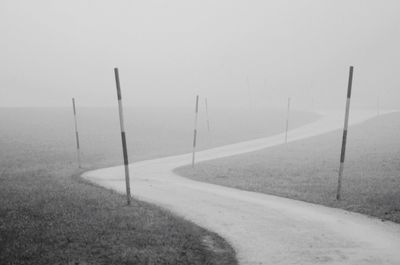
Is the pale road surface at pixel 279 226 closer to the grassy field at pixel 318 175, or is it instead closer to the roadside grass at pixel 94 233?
the roadside grass at pixel 94 233

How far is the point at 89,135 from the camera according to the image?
56.4m

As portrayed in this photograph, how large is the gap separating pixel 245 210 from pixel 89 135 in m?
44.9

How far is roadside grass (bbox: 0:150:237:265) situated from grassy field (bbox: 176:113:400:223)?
282 inches

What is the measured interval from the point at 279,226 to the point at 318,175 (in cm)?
1150

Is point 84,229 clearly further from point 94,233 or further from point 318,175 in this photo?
point 318,175

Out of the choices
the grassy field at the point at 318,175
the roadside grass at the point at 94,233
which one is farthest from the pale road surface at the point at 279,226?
the grassy field at the point at 318,175

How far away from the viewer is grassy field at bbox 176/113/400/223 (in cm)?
1638

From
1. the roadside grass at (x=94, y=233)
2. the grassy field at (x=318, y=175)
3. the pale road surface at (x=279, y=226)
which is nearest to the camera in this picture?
the roadside grass at (x=94, y=233)

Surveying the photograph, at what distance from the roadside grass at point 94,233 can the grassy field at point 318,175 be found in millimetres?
7157

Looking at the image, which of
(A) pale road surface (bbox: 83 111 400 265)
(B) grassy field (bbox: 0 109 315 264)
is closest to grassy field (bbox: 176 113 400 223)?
(A) pale road surface (bbox: 83 111 400 265)

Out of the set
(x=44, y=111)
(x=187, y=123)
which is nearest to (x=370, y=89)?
(x=187, y=123)

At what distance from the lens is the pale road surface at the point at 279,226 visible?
10297 mm

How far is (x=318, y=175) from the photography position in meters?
23.7

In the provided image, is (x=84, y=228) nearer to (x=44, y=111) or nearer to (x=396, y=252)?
(x=396, y=252)
